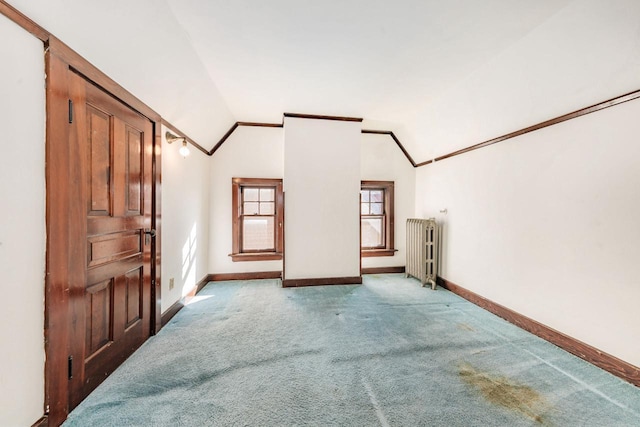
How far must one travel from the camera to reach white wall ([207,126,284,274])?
4301 mm

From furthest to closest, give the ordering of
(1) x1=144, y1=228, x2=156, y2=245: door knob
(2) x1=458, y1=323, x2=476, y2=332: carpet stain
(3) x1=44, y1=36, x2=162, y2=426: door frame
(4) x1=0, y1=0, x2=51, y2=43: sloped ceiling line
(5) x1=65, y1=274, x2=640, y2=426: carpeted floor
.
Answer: (2) x1=458, y1=323, x2=476, y2=332: carpet stain
(1) x1=144, y1=228, x2=156, y2=245: door knob
(5) x1=65, y1=274, x2=640, y2=426: carpeted floor
(3) x1=44, y1=36, x2=162, y2=426: door frame
(4) x1=0, y1=0, x2=51, y2=43: sloped ceiling line

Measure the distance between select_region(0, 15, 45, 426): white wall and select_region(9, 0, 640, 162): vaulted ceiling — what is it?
28 cm

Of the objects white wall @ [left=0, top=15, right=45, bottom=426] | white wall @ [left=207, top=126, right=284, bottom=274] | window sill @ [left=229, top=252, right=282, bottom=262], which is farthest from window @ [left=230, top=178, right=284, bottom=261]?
white wall @ [left=0, top=15, right=45, bottom=426]

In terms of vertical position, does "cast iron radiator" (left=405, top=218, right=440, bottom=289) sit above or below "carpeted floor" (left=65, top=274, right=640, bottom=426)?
above

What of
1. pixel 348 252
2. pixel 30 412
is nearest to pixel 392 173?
pixel 348 252

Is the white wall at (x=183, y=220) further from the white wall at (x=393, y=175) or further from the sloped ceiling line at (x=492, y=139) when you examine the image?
the white wall at (x=393, y=175)

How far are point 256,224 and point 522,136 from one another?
4.02m

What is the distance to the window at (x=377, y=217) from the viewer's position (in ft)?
15.7

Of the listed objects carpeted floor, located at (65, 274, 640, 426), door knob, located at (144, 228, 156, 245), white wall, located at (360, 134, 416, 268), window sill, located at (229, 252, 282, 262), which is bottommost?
carpeted floor, located at (65, 274, 640, 426)

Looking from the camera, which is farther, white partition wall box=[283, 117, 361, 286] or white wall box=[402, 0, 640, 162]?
white partition wall box=[283, 117, 361, 286]

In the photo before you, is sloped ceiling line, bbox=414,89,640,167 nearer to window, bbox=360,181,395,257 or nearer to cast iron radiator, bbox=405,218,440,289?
cast iron radiator, bbox=405,218,440,289

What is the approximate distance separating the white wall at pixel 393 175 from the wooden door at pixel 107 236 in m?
3.53

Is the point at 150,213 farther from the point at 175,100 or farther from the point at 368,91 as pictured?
the point at 368,91

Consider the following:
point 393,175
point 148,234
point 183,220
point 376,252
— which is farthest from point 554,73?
point 183,220
